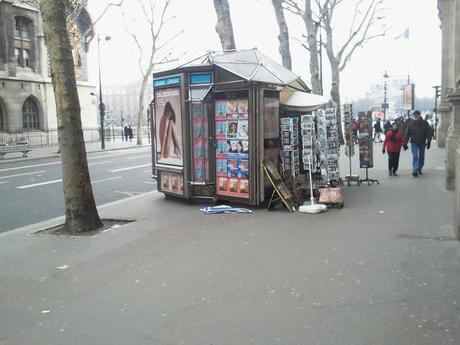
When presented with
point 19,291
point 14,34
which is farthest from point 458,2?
point 14,34

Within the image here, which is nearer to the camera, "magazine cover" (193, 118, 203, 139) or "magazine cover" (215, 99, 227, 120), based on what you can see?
"magazine cover" (215, 99, 227, 120)

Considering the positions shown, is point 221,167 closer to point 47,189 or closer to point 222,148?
point 222,148

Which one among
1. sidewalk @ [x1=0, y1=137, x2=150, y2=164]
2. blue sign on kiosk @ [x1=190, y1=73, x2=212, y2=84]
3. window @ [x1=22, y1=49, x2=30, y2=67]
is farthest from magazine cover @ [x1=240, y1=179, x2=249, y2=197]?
window @ [x1=22, y1=49, x2=30, y2=67]

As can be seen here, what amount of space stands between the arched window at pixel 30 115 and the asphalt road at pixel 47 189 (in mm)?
24960

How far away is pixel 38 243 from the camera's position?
7.77 meters

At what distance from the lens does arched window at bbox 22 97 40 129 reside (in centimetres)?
4369

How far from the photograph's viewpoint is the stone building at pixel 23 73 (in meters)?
41.2

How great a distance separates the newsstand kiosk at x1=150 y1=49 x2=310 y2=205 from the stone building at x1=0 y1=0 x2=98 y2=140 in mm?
32092

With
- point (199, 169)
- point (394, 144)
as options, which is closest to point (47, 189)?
point (199, 169)

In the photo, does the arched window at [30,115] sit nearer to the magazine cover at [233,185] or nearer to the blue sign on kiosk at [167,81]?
the blue sign on kiosk at [167,81]

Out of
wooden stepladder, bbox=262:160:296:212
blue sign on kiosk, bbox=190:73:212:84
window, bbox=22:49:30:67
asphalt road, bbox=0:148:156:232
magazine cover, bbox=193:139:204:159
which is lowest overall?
asphalt road, bbox=0:148:156:232

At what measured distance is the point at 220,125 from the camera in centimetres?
1027

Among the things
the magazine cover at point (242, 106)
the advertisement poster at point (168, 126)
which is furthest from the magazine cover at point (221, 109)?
the advertisement poster at point (168, 126)

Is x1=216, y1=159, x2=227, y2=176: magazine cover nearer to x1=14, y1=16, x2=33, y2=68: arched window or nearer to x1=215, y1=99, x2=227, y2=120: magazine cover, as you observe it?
x1=215, y1=99, x2=227, y2=120: magazine cover
